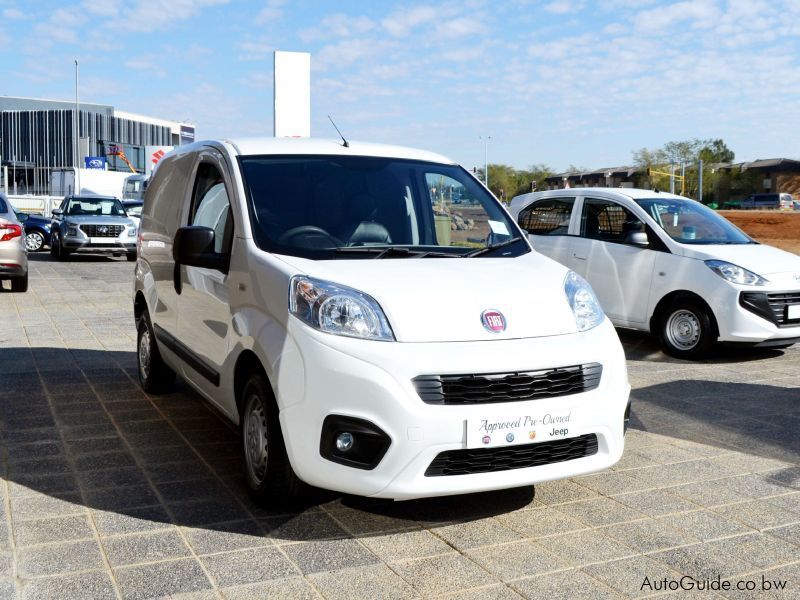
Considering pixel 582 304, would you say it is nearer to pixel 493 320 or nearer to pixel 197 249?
pixel 493 320

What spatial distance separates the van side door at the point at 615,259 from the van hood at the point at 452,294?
5132 mm

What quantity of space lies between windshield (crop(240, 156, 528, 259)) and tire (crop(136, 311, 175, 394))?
85.9 inches

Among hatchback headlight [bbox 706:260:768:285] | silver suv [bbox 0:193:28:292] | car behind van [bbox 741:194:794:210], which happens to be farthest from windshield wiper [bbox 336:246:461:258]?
car behind van [bbox 741:194:794:210]

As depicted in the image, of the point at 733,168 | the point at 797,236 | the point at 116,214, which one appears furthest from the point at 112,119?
the point at 116,214

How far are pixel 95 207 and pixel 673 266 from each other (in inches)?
737

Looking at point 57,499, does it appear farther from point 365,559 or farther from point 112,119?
point 112,119

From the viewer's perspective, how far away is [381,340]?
379 cm

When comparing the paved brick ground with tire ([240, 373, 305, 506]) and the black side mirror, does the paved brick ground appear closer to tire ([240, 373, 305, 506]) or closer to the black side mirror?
tire ([240, 373, 305, 506])

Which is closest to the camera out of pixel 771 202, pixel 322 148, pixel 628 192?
pixel 322 148

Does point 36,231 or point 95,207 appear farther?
point 36,231

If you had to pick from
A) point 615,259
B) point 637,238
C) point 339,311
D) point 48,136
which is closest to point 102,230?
point 615,259

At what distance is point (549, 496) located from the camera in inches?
180

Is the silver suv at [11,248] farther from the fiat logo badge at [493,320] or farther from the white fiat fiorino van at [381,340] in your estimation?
the fiat logo badge at [493,320]

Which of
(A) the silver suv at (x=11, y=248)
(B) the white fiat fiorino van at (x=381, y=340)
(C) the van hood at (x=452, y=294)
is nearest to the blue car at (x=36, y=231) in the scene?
(A) the silver suv at (x=11, y=248)
